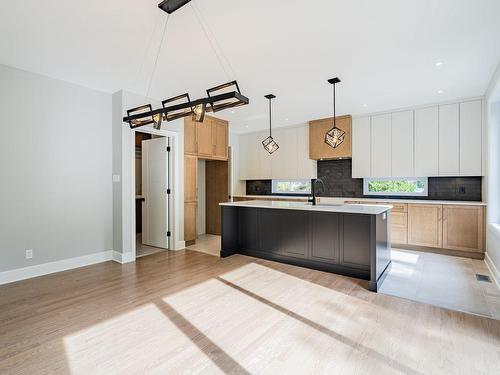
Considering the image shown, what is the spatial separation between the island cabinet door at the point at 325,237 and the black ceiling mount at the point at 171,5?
294cm

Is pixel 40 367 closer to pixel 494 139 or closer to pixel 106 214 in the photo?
pixel 106 214

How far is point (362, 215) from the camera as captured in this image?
138 inches

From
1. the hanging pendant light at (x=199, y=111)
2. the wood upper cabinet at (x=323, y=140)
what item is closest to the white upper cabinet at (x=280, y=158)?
the wood upper cabinet at (x=323, y=140)

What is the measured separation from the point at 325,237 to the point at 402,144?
2.83m

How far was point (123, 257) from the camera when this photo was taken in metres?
4.32

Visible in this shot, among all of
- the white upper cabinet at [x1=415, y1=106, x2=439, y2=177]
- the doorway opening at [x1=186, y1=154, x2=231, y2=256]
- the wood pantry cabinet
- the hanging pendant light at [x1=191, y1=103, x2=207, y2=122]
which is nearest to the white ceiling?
the white upper cabinet at [x1=415, y1=106, x2=439, y2=177]

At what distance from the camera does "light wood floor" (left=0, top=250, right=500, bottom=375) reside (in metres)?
1.87

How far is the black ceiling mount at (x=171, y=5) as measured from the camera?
2.20 meters

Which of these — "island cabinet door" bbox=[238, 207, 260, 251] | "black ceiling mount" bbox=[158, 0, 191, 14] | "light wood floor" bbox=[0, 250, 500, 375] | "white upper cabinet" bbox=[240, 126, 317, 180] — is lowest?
"light wood floor" bbox=[0, 250, 500, 375]

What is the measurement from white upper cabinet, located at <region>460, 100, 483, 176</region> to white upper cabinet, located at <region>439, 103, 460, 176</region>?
69 mm

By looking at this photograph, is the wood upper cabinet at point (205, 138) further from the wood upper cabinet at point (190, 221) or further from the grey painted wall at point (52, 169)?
the grey painted wall at point (52, 169)

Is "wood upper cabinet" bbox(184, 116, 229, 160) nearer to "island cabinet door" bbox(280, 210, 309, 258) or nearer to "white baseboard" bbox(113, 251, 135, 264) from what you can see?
"white baseboard" bbox(113, 251, 135, 264)

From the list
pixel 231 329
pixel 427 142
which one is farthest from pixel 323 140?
pixel 231 329

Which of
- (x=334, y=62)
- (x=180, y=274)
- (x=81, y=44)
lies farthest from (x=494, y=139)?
(x=81, y=44)
